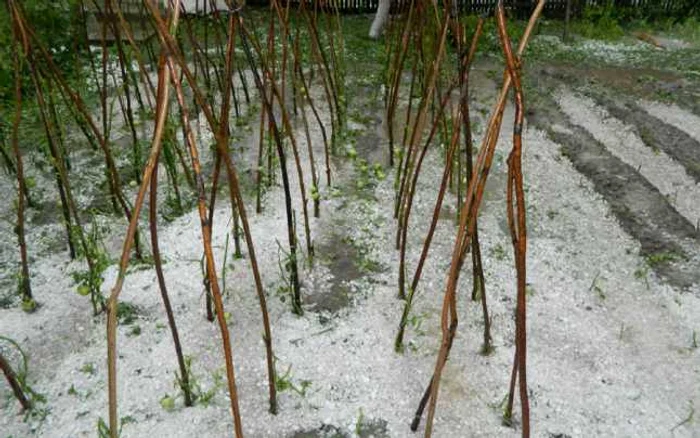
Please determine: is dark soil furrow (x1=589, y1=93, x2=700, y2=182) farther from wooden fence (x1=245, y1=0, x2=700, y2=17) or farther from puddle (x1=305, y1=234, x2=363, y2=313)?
wooden fence (x1=245, y1=0, x2=700, y2=17)

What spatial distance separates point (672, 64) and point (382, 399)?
411 cm

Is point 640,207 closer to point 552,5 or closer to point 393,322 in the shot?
point 393,322

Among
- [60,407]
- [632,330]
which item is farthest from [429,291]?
[60,407]

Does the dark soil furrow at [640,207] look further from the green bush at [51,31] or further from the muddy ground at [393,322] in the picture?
the green bush at [51,31]

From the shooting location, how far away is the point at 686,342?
178 centimetres

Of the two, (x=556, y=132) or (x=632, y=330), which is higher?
(x=556, y=132)

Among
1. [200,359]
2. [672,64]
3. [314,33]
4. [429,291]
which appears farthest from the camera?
[672,64]

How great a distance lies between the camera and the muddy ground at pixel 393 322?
59.7 inches

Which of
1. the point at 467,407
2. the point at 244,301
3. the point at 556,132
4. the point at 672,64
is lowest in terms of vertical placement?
the point at 467,407

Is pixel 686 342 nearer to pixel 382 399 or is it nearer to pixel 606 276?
pixel 606 276

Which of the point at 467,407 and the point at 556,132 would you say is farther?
the point at 556,132

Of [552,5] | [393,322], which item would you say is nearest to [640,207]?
[393,322]

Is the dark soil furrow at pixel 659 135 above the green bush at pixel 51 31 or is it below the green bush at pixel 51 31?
below

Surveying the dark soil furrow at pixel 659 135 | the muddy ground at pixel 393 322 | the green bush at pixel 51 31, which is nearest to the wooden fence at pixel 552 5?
the green bush at pixel 51 31
